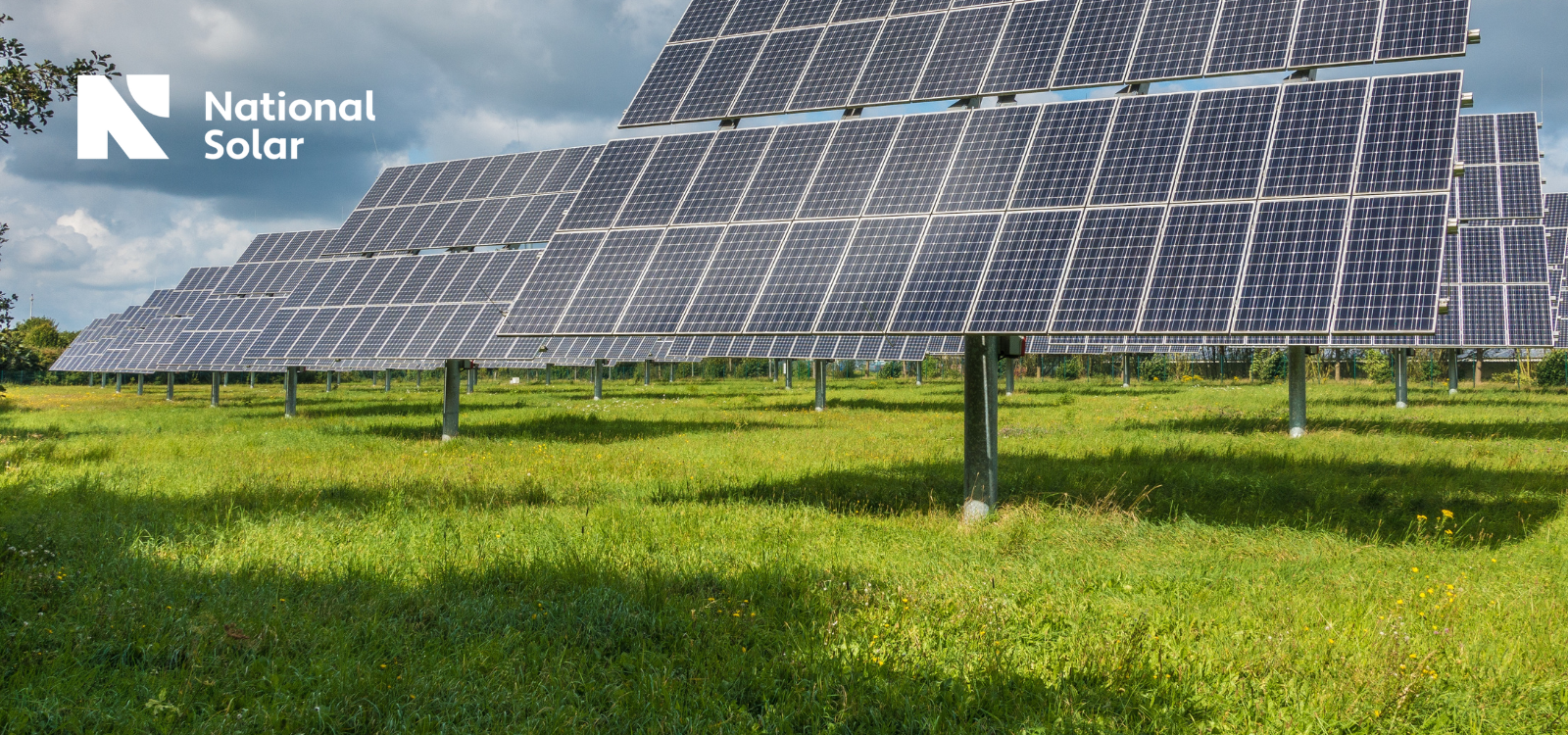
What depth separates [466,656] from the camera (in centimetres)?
674

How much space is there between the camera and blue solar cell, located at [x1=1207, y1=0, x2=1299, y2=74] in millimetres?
11680

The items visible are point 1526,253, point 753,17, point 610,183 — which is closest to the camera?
point 610,183

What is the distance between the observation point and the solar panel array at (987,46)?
11.6 m

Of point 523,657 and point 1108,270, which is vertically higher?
point 1108,270

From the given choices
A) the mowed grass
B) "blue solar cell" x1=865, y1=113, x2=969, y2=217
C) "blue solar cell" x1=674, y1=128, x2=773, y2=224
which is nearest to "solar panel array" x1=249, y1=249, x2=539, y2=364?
the mowed grass

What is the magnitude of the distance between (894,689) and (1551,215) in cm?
3898

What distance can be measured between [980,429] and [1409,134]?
5.76m

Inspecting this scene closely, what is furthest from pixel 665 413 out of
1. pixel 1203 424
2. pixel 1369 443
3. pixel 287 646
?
pixel 287 646

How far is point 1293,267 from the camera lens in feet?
32.4

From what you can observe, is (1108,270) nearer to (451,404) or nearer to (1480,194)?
(451,404)

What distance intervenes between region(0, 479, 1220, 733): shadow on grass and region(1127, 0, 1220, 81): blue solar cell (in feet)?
26.0

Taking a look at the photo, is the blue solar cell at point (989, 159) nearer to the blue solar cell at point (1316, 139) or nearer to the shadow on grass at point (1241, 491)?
the blue solar cell at point (1316, 139)

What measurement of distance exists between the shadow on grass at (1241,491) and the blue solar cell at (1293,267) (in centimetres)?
263

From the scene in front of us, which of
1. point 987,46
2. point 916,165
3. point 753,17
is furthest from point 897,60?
point 753,17
